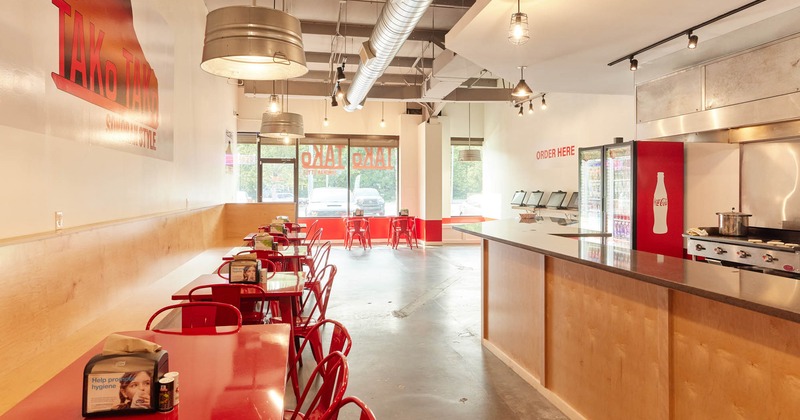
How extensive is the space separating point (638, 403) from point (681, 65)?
4378 mm

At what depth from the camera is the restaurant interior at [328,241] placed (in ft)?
6.97

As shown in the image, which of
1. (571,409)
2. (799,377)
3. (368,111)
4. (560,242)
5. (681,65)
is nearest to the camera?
(799,377)

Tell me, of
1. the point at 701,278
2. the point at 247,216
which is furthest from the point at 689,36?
the point at 247,216

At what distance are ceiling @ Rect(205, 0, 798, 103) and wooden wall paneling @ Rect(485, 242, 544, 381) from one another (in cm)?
200

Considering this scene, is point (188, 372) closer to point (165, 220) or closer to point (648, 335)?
point (648, 335)

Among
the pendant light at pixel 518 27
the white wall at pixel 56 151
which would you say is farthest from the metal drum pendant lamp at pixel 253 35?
the pendant light at pixel 518 27

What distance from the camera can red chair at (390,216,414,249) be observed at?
41.6 ft

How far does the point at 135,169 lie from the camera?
13.0ft

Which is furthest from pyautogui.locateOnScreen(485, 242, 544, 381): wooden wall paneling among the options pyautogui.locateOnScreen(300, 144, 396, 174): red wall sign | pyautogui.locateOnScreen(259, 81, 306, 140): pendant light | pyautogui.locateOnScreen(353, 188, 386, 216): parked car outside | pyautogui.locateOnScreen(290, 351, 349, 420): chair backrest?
pyautogui.locateOnScreen(300, 144, 396, 174): red wall sign

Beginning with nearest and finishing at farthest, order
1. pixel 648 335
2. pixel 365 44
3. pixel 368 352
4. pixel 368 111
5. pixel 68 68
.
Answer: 1. pixel 648 335
2. pixel 68 68
3. pixel 368 352
4. pixel 365 44
5. pixel 368 111

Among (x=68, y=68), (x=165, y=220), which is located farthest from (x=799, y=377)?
(x=165, y=220)

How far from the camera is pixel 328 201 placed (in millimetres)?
13711

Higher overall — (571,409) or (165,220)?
(165,220)

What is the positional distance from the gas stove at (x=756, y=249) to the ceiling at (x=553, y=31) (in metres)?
2.00
